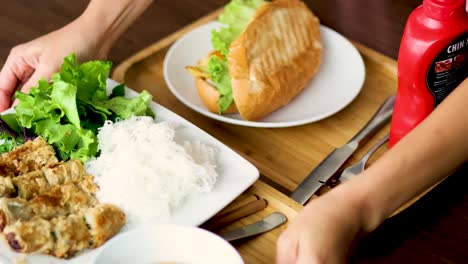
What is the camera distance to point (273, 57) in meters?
1.64

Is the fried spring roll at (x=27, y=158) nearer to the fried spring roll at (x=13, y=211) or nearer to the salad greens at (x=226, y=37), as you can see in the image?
the fried spring roll at (x=13, y=211)

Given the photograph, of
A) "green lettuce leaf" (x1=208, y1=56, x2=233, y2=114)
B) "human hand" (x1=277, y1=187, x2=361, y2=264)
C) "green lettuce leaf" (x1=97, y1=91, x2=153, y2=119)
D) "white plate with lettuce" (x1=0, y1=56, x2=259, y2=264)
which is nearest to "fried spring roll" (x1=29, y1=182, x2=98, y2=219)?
"white plate with lettuce" (x1=0, y1=56, x2=259, y2=264)

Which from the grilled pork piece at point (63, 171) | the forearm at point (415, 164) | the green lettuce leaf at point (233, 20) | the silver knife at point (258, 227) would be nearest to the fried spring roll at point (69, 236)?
the grilled pork piece at point (63, 171)

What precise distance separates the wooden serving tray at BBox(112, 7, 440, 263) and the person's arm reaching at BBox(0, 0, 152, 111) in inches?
4.2

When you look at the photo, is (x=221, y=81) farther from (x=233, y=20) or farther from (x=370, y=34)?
(x=370, y=34)

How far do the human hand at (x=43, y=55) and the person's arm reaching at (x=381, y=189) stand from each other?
72 centimetres

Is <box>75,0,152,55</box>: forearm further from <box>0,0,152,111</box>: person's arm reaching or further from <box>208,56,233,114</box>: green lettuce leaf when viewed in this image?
<box>208,56,233,114</box>: green lettuce leaf

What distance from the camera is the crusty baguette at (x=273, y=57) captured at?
5.14 ft

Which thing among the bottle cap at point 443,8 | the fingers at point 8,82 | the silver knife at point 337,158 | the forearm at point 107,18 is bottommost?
the silver knife at point 337,158

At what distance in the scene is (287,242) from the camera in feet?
3.42

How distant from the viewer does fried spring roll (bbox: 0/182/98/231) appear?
1131mm

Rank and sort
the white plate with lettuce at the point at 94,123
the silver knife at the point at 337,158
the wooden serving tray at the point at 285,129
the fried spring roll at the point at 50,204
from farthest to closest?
the wooden serving tray at the point at 285,129
the silver knife at the point at 337,158
the white plate with lettuce at the point at 94,123
the fried spring roll at the point at 50,204

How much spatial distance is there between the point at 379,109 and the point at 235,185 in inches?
19.8

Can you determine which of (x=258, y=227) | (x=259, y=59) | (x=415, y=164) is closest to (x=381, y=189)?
(x=415, y=164)
